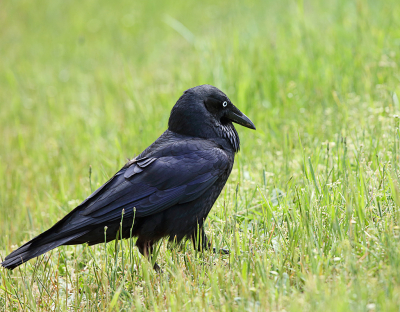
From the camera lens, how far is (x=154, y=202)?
10.7ft

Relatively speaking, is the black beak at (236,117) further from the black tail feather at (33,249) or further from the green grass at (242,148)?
the black tail feather at (33,249)

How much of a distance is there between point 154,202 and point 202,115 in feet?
2.90

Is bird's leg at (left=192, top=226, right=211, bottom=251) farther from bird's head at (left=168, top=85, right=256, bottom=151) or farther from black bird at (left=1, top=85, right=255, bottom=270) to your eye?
bird's head at (left=168, top=85, right=256, bottom=151)

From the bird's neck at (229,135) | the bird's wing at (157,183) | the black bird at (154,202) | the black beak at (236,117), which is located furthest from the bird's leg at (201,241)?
the black beak at (236,117)

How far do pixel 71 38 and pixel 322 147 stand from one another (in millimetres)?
9067

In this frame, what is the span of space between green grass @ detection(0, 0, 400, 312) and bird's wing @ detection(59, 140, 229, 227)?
0.27 meters

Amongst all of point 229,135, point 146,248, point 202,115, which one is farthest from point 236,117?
point 146,248

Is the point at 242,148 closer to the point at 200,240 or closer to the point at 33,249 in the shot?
the point at 200,240

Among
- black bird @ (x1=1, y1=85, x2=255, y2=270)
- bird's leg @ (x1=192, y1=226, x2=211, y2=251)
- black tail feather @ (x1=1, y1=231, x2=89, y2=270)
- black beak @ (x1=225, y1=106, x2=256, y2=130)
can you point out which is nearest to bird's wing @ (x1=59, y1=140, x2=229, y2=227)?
black bird @ (x1=1, y1=85, x2=255, y2=270)

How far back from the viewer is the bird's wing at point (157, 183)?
10.6 feet

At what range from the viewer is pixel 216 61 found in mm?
6352

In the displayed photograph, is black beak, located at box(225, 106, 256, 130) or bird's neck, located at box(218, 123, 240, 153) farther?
black beak, located at box(225, 106, 256, 130)

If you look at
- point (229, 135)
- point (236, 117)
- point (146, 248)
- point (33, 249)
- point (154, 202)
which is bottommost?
point (146, 248)

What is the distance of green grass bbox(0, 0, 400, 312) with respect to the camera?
2.57 meters
